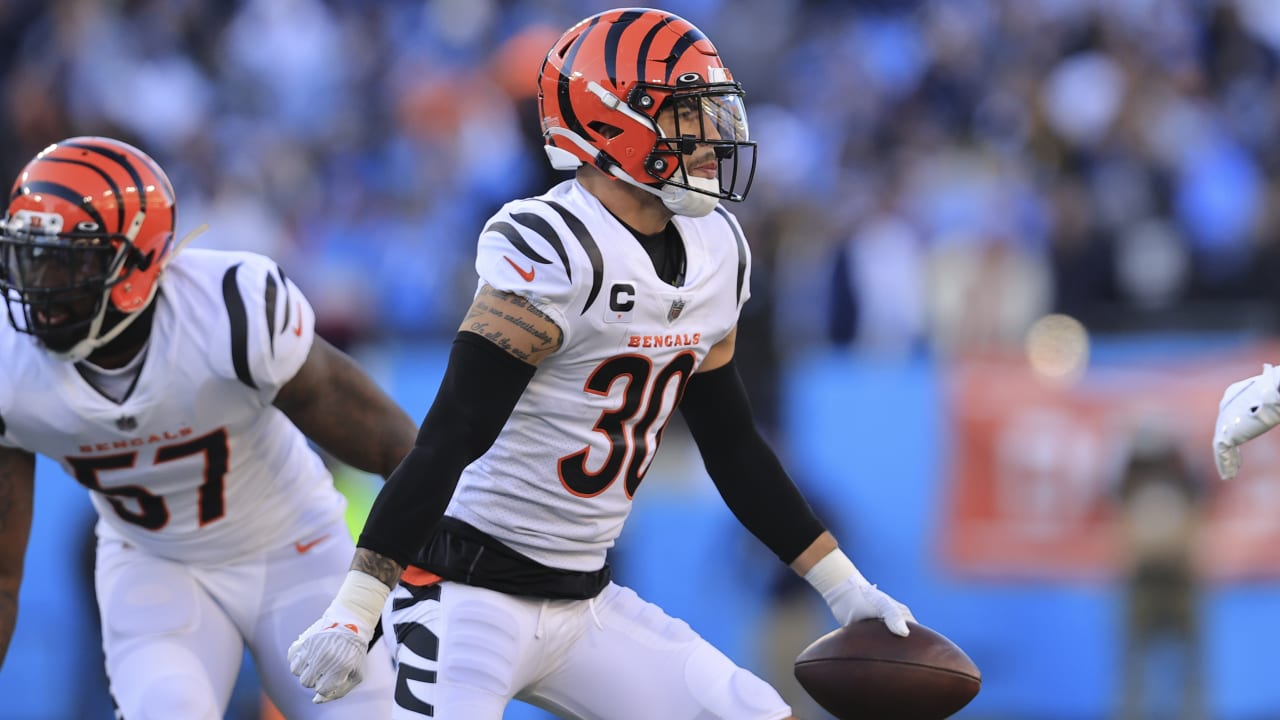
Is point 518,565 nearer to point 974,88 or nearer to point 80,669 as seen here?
point 80,669

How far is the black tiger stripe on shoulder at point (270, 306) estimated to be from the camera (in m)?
3.70

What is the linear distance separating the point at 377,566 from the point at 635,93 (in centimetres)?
102

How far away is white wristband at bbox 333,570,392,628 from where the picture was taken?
3.10 m

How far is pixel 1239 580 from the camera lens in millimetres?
6984

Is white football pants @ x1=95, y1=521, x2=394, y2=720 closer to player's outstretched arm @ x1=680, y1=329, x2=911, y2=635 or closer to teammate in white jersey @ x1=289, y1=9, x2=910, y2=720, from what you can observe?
teammate in white jersey @ x1=289, y1=9, x2=910, y2=720

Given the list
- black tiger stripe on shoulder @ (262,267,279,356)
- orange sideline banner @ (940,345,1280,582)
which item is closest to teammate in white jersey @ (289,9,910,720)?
black tiger stripe on shoulder @ (262,267,279,356)

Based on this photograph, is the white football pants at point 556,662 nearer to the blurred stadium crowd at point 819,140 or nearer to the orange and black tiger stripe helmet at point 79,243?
the orange and black tiger stripe helmet at point 79,243

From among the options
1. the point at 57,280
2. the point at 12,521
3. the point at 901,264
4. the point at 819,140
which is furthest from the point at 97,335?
the point at 819,140

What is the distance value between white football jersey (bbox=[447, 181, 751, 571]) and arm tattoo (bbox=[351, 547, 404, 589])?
27cm

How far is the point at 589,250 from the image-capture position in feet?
10.6

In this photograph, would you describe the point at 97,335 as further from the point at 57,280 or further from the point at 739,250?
the point at 739,250

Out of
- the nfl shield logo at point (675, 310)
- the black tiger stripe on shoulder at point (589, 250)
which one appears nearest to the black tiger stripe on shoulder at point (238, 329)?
the black tiger stripe on shoulder at point (589, 250)

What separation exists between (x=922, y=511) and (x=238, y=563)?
3.79 metres

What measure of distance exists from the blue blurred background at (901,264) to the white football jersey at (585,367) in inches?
119
